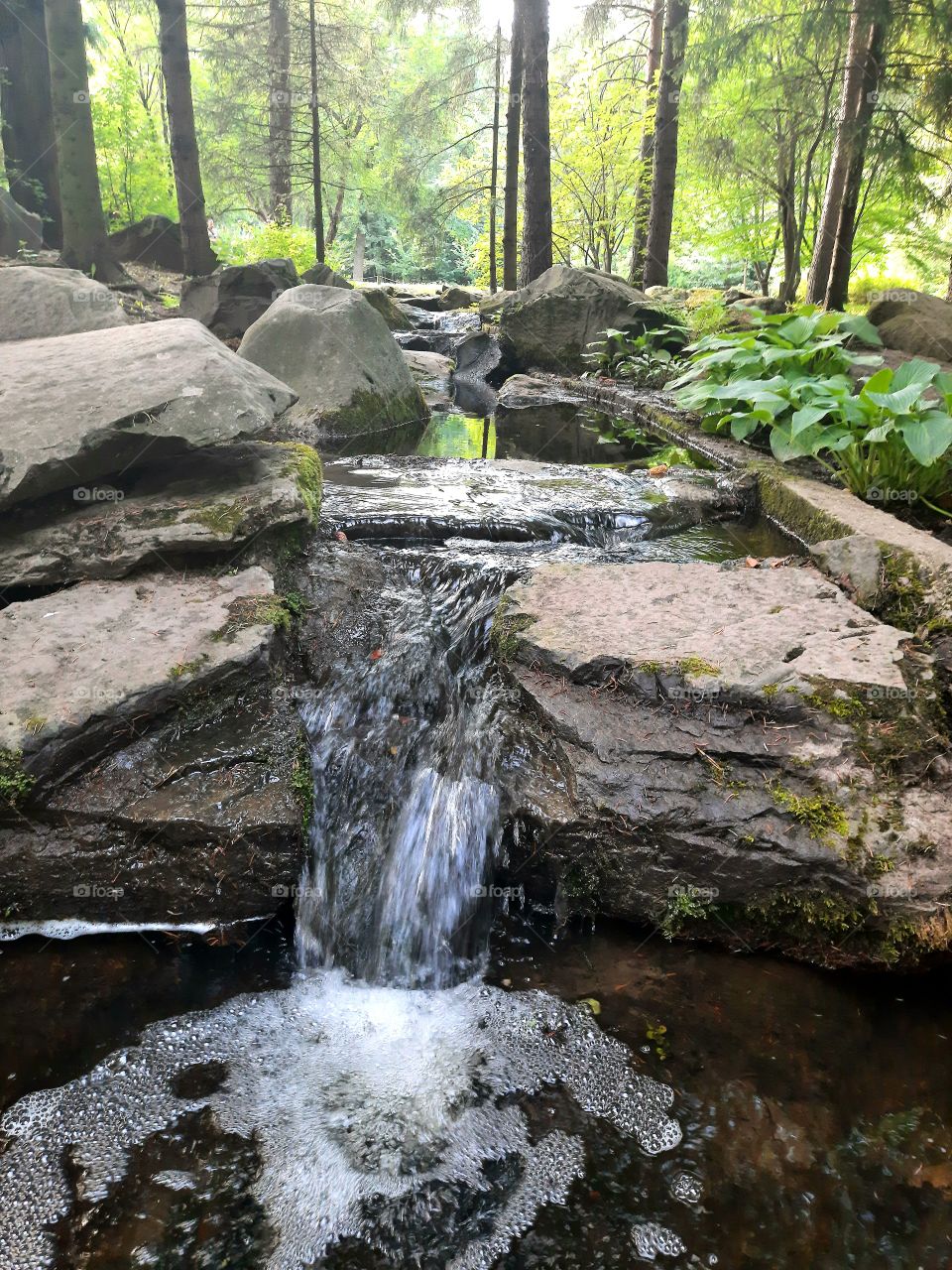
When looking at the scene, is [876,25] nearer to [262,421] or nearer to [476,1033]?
[262,421]

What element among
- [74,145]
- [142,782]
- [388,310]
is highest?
[74,145]

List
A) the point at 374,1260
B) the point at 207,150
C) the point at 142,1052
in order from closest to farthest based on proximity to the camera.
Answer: the point at 374,1260 < the point at 142,1052 < the point at 207,150

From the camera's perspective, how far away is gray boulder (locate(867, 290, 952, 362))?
26.0 ft

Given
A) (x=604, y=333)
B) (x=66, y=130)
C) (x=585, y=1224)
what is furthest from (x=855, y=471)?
(x=66, y=130)

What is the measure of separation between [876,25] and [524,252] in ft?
22.7

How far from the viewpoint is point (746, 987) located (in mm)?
2629

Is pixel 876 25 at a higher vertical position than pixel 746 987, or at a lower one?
higher

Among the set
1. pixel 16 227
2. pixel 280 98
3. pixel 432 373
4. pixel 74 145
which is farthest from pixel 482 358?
pixel 280 98

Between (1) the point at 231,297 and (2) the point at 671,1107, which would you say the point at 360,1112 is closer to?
(2) the point at 671,1107

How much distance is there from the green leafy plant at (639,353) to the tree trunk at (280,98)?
897 cm

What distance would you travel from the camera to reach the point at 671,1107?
224 centimetres

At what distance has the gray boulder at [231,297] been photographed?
1077 cm

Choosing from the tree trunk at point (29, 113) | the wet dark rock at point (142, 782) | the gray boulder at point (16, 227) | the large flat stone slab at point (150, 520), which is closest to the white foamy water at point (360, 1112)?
the wet dark rock at point (142, 782)

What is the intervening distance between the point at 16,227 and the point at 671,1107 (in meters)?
14.4
